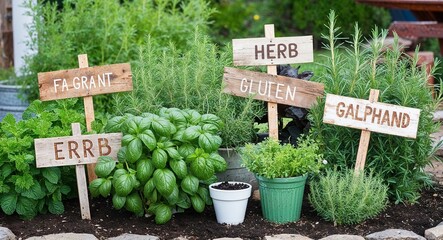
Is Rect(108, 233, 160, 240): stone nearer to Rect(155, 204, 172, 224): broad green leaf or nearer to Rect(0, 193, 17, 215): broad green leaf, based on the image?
Rect(155, 204, 172, 224): broad green leaf

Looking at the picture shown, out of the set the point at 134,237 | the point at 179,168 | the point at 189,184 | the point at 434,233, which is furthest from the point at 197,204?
the point at 434,233

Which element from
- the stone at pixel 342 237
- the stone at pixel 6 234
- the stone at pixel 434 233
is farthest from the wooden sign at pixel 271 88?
the stone at pixel 6 234

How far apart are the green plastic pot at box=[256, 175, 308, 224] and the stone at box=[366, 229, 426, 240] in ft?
1.39

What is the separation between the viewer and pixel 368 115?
397 centimetres

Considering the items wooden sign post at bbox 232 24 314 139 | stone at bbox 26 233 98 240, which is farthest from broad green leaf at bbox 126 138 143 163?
wooden sign post at bbox 232 24 314 139

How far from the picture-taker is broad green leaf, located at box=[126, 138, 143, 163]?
375cm

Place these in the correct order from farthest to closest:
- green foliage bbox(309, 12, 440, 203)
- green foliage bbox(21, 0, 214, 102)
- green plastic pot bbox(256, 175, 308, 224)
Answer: green foliage bbox(21, 0, 214, 102) → green foliage bbox(309, 12, 440, 203) → green plastic pot bbox(256, 175, 308, 224)

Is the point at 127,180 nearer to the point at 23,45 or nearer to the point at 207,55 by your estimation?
the point at 207,55

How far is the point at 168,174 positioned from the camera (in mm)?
3748

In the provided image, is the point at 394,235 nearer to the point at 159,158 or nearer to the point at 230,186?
the point at 230,186

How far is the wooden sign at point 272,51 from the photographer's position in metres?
4.28

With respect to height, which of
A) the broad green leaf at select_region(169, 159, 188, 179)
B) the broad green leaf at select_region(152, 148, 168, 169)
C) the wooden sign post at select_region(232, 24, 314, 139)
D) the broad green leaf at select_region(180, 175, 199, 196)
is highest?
the wooden sign post at select_region(232, 24, 314, 139)

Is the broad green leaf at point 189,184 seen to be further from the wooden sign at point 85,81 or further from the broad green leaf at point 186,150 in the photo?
the wooden sign at point 85,81

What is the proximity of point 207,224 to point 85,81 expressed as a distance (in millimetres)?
1072
